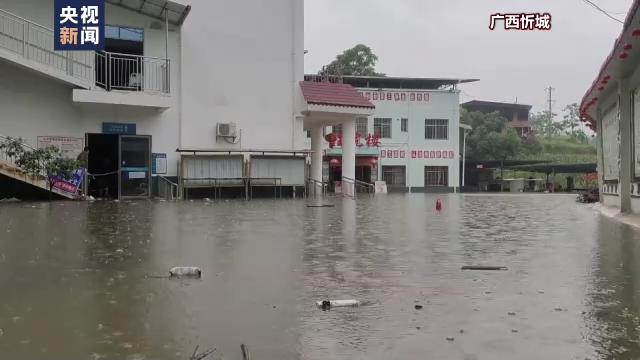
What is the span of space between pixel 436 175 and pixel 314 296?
116 feet

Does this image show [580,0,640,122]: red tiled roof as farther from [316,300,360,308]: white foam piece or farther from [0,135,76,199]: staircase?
[0,135,76,199]: staircase

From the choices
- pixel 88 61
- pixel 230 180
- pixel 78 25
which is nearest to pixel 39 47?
pixel 78 25

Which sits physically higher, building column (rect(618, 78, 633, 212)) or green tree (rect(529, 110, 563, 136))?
green tree (rect(529, 110, 563, 136))

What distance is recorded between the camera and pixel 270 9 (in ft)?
68.5

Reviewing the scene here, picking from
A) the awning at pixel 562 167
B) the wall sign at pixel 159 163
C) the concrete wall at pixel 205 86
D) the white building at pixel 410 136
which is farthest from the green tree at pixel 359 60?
the wall sign at pixel 159 163

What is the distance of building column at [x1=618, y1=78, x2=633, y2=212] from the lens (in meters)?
11.8

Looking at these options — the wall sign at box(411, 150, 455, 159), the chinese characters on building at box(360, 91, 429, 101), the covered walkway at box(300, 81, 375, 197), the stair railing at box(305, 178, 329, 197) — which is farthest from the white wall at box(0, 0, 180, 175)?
the wall sign at box(411, 150, 455, 159)

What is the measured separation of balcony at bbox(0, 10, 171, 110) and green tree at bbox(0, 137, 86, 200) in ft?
6.62

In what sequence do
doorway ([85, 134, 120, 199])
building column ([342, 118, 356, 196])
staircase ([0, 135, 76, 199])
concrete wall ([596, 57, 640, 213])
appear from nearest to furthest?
concrete wall ([596, 57, 640, 213]) < staircase ([0, 135, 76, 199]) < doorway ([85, 134, 120, 199]) < building column ([342, 118, 356, 196])

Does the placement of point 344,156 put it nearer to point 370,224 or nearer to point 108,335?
point 370,224

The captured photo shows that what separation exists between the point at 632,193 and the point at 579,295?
8.69m

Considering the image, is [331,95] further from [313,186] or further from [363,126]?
[363,126]

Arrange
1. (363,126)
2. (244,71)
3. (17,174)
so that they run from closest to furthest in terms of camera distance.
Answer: (17,174), (244,71), (363,126)

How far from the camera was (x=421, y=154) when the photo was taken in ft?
125
